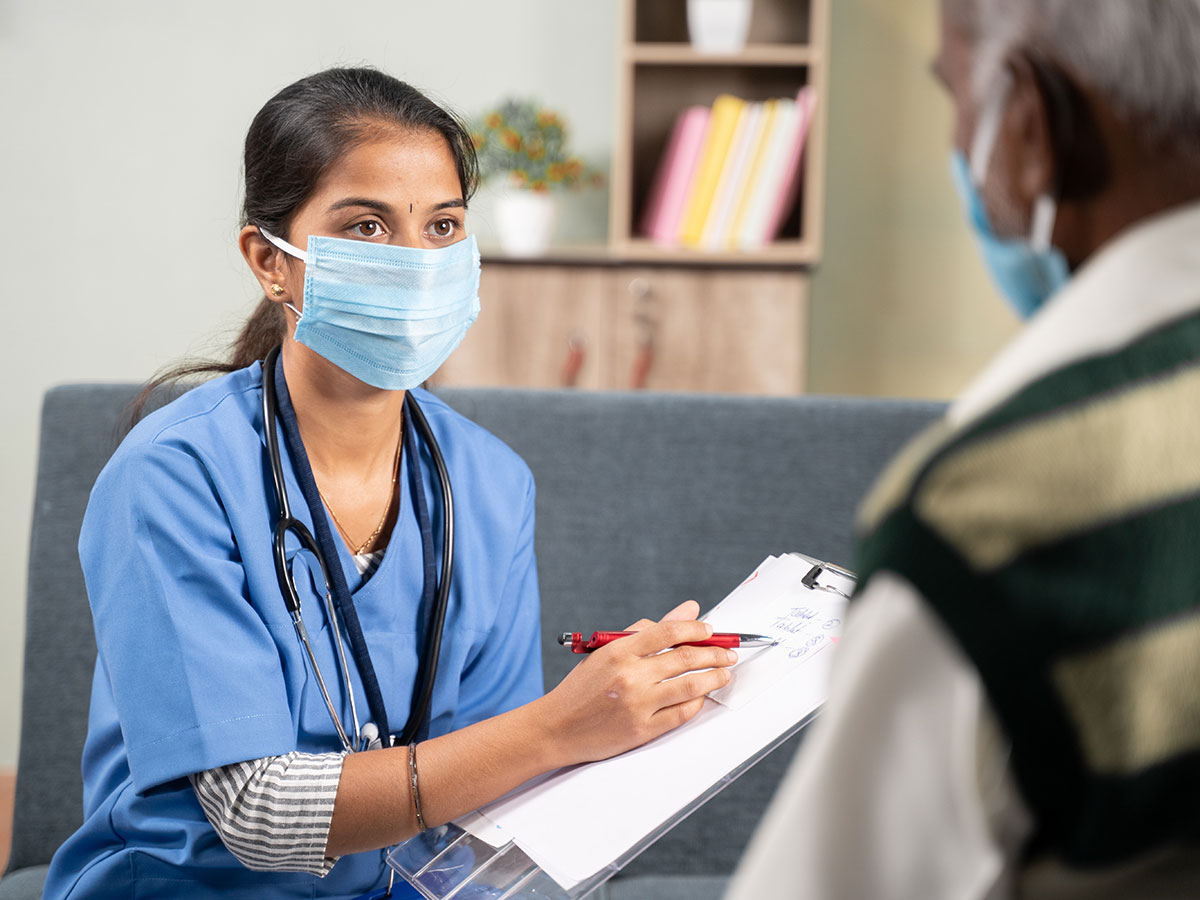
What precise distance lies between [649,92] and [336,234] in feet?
4.66

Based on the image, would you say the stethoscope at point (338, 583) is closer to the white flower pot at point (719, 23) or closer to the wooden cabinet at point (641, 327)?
the wooden cabinet at point (641, 327)

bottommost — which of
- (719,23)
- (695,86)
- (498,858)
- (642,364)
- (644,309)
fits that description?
(498,858)

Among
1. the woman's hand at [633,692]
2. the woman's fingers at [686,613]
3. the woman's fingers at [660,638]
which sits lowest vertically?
the woman's hand at [633,692]

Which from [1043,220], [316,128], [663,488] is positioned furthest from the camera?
[663,488]

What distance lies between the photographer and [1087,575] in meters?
0.39

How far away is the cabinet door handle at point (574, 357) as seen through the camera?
2.31 meters

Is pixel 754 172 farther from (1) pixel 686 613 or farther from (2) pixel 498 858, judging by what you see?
(2) pixel 498 858

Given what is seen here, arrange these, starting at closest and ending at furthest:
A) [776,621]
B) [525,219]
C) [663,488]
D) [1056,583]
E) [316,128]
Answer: [1056,583] < [776,621] < [316,128] < [663,488] < [525,219]

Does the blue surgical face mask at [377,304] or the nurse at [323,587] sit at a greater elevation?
the blue surgical face mask at [377,304]

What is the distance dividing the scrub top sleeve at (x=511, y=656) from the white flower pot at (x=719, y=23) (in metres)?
1.43

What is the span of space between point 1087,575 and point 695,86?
220cm

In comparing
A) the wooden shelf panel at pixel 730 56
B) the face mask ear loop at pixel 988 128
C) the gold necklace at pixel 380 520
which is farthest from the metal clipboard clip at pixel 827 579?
the wooden shelf panel at pixel 730 56

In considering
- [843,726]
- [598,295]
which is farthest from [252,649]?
[598,295]

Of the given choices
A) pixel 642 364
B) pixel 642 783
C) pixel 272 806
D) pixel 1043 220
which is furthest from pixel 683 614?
pixel 642 364
